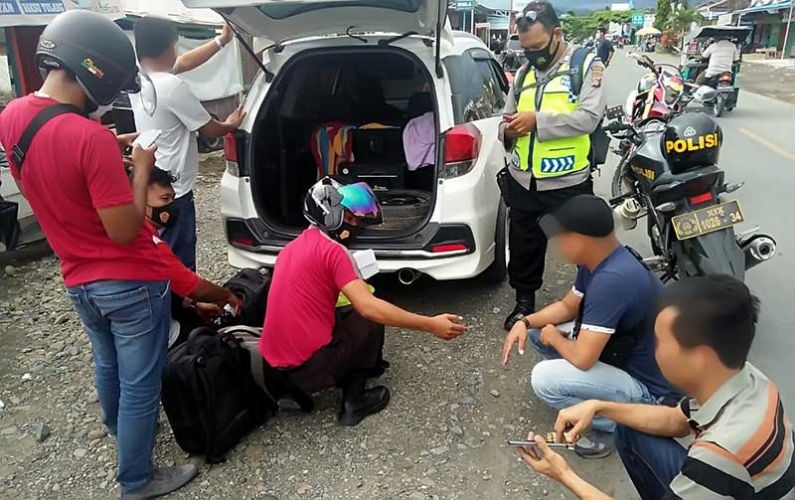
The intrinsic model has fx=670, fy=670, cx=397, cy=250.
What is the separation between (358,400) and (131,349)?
3.47ft

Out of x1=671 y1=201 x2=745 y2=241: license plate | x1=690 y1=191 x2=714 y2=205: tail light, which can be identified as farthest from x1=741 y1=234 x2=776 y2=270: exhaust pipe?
x1=690 y1=191 x2=714 y2=205: tail light

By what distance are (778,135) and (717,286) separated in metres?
9.57

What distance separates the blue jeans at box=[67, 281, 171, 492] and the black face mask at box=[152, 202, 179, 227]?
70cm

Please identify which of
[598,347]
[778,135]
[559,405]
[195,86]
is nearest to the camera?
[598,347]

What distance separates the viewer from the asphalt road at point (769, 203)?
140 inches

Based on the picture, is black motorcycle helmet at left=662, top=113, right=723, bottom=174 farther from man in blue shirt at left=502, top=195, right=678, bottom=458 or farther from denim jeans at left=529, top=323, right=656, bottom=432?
denim jeans at left=529, top=323, right=656, bottom=432

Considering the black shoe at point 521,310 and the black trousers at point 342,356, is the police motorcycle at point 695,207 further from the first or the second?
the black trousers at point 342,356

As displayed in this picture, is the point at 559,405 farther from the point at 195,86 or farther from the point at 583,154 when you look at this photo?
the point at 195,86

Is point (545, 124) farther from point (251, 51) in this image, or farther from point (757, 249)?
point (251, 51)

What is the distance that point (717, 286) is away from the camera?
162 centimetres

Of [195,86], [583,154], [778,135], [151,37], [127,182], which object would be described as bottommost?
[778,135]

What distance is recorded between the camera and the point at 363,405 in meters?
3.03

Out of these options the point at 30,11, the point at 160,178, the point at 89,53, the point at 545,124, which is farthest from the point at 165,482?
the point at 30,11

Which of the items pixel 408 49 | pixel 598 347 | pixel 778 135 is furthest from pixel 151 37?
pixel 778 135
